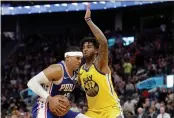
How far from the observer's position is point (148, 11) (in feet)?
80.3

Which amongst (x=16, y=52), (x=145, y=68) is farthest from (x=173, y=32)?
(x=16, y=52)

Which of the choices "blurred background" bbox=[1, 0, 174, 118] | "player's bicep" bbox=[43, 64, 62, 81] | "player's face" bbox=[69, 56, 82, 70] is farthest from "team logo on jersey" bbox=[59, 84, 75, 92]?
"blurred background" bbox=[1, 0, 174, 118]

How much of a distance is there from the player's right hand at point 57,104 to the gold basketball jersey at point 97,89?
631mm

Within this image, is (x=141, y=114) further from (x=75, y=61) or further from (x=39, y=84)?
(x=39, y=84)

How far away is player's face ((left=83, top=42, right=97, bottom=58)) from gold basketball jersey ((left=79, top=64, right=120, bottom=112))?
0.59 ft

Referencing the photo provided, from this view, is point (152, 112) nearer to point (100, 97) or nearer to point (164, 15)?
point (100, 97)

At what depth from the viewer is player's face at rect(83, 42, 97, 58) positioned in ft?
24.6

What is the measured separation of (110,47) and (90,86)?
15056 millimetres

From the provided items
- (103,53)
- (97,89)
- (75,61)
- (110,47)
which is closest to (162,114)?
(97,89)

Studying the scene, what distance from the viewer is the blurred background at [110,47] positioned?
52.5ft

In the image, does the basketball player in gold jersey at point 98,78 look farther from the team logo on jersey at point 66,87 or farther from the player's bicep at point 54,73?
the player's bicep at point 54,73

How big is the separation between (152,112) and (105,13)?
13522mm

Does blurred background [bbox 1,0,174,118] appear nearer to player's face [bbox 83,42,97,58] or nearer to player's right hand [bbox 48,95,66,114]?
player's face [bbox 83,42,97,58]

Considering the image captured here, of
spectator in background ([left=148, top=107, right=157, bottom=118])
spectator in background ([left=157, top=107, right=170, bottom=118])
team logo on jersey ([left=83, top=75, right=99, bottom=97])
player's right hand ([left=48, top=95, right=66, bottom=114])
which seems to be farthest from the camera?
spectator in background ([left=148, top=107, right=157, bottom=118])
